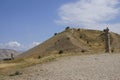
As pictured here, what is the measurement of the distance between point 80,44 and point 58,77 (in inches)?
1793

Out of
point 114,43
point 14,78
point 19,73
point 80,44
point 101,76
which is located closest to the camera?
point 101,76

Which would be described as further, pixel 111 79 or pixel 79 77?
A: pixel 79 77

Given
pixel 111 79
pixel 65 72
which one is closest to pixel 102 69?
pixel 65 72

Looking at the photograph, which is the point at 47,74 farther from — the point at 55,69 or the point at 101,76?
the point at 101,76

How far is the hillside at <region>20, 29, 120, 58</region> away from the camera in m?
62.2

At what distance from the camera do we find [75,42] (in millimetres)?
66625

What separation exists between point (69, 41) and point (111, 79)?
47696 millimetres

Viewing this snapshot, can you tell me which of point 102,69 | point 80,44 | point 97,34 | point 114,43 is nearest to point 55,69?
point 102,69

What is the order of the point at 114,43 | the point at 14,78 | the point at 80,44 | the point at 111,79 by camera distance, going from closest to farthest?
1. the point at 111,79
2. the point at 14,78
3. the point at 80,44
4. the point at 114,43

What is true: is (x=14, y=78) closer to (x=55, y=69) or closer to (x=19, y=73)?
(x=19, y=73)

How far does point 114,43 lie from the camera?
7206cm

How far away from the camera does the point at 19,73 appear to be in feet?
77.8

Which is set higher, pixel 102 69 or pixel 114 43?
pixel 114 43

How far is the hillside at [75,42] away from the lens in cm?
6222
